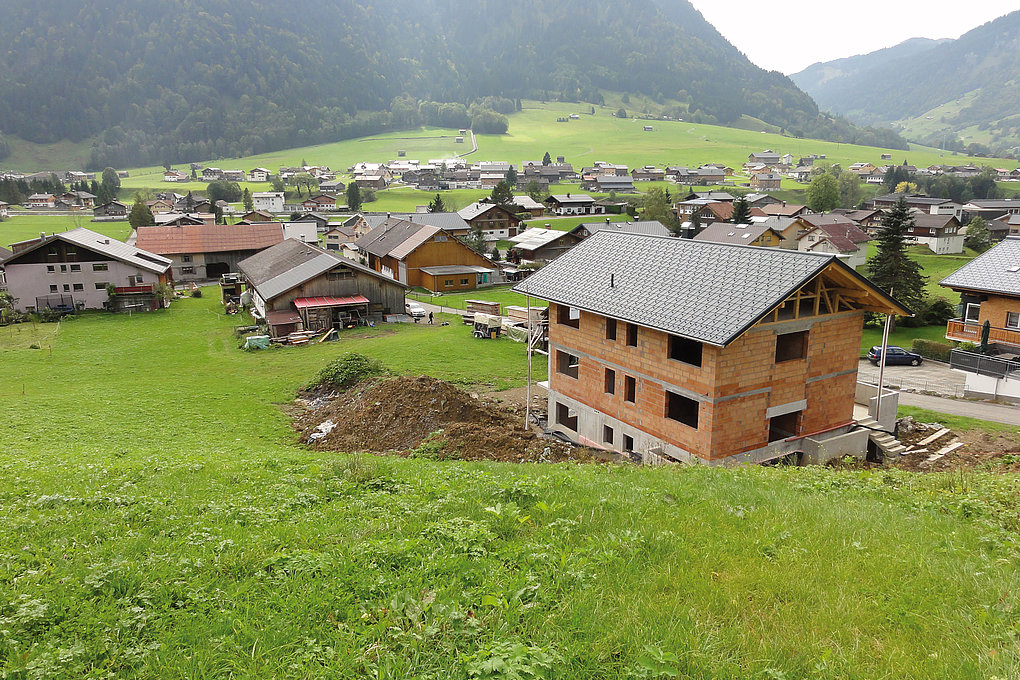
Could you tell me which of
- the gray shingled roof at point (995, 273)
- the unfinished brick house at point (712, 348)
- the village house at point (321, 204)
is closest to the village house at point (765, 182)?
the village house at point (321, 204)

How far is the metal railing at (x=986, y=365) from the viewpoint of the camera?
1230 inches

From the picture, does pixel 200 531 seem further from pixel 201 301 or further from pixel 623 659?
pixel 201 301

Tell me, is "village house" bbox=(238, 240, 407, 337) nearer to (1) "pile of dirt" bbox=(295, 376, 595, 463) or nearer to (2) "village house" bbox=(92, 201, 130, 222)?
(1) "pile of dirt" bbox=(295, 376, 595, 463)

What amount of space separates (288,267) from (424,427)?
112 feet

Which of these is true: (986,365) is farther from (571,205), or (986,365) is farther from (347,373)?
(571,205)

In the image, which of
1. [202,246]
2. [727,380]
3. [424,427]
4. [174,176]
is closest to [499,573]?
[727,380]

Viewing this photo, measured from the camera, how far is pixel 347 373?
31.4 meters

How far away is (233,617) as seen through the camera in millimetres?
6949

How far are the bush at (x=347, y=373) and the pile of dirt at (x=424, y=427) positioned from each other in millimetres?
2689

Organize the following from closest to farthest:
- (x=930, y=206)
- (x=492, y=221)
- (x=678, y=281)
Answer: (x=678, y=281)
(x=492, y=221)
(x=930, y=206)

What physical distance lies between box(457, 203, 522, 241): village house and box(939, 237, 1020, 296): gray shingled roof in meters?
68.0

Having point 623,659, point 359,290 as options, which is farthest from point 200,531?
point 359,290

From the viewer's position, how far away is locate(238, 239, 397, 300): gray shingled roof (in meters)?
48.8

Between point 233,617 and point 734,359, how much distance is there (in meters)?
16.3
